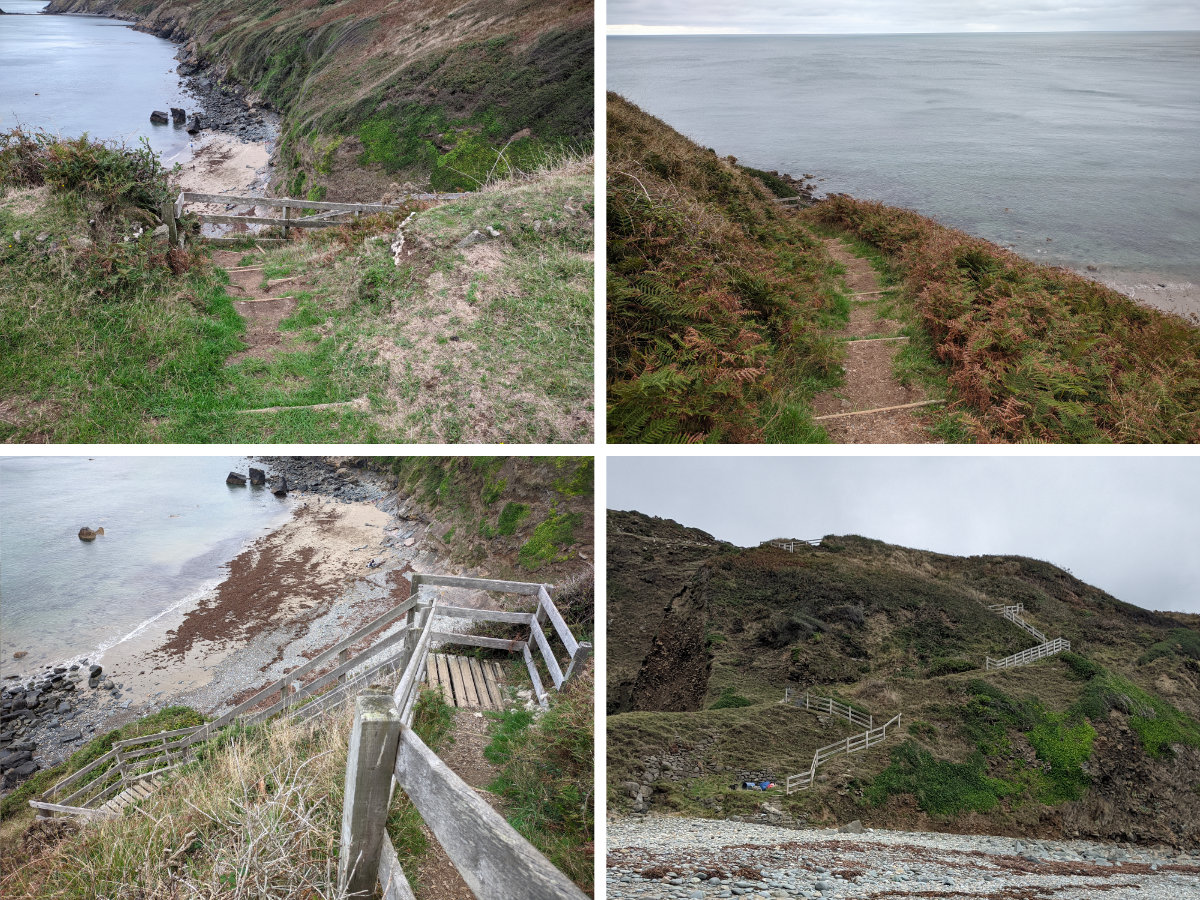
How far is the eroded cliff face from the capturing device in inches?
615

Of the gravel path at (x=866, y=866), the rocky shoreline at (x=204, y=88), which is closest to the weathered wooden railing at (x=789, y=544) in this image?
the gravel path at (x=866, y=866)

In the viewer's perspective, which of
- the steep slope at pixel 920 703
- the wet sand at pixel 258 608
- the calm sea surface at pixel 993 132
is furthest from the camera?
the wet sand at pixel 258 608

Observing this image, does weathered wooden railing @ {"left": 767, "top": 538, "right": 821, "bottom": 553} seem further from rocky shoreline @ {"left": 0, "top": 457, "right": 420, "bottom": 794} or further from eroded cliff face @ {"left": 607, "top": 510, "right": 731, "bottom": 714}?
rocky shoreline @ {"left": 0, "top": 457, "right": 420, "bottom": 794}

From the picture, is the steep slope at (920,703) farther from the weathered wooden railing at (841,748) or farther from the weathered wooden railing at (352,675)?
the weathered wooden railing at (352,675)

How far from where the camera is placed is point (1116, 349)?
8656 millimetres

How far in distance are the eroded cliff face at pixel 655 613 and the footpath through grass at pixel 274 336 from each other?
27.2 ft

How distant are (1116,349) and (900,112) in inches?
586

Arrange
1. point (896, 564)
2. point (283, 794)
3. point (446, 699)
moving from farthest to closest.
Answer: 1. point (896, 564)
2. point (446, 699)
3. point (283, 794)

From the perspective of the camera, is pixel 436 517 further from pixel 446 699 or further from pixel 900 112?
pixel 900 112

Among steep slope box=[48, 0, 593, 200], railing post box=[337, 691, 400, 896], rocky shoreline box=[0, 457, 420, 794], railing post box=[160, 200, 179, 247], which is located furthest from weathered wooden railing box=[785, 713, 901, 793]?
steep slope box=[48, 0, 593, 200]

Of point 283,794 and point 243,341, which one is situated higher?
point 243,341

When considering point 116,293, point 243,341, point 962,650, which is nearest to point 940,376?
point 243,341

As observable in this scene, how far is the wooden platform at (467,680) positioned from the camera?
7.71m

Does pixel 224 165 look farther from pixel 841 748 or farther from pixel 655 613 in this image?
pixel 841 748
